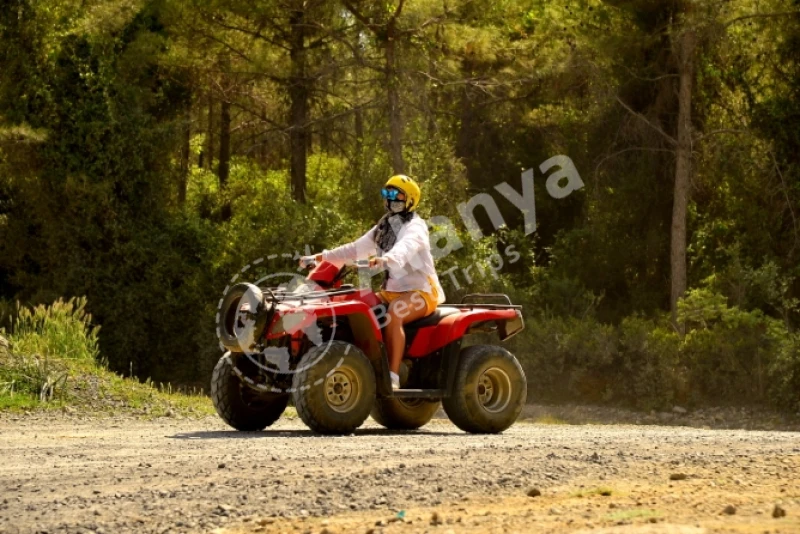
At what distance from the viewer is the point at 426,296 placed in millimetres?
14031

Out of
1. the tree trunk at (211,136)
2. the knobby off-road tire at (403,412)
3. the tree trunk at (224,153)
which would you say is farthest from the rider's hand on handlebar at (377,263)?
the tree trunk at (224,153)

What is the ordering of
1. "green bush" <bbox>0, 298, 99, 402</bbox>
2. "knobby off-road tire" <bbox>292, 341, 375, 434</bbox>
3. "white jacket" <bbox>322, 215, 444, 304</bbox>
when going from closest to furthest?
1. "knobby off-road tire" <bbox>292, 341, 375, 434</bbox>
2. "white jacket" <bbox>322, 215, 444, 304</bbox>
3. "green bush" <bbox>0, 298, 99, 402</bbox>

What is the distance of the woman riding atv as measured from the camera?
44.9ft

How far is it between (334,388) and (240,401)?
1376 mm

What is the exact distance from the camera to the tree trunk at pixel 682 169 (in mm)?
30297

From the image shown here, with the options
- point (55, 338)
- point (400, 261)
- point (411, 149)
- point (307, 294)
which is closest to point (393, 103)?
point (411, 149)

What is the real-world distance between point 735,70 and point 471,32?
616 centimetres

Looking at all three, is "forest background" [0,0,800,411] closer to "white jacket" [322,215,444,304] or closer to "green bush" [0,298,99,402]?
"green bush" [0,298,99,402]

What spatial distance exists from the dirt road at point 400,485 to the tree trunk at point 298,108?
23.3 meters


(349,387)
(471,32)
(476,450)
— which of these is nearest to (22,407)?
(349,387)

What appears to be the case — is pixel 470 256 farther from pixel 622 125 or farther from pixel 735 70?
pixel 735 70

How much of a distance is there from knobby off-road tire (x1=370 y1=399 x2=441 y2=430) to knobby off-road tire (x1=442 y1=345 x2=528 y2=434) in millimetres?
556

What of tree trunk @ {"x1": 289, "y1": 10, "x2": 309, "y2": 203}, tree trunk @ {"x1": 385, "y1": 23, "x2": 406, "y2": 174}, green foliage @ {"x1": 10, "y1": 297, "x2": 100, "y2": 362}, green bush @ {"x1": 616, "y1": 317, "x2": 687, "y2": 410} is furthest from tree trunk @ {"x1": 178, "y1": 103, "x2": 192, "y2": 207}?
green foliage @ {"x1": 10, "y1": 297, "x2": 100, "y2": 362}

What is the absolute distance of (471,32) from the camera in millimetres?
32938
